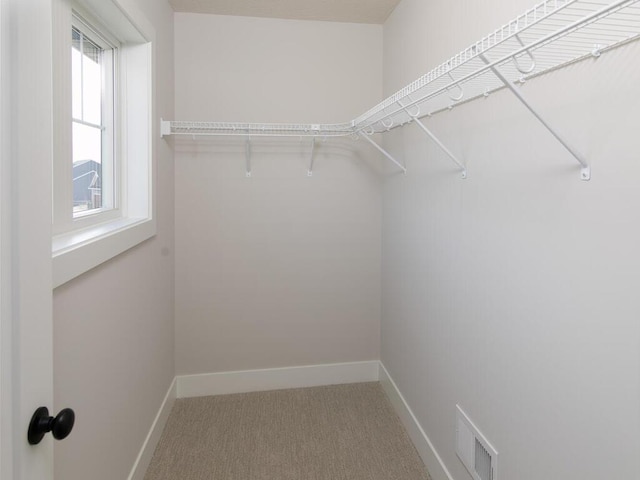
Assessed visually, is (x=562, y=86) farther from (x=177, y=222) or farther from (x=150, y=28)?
(x=177, y=222)

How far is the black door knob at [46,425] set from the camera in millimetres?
698

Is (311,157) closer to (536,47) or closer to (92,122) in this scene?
(92,122)

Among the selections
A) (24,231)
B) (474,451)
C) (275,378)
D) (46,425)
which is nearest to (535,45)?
(24,231)

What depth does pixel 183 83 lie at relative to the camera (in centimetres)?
254

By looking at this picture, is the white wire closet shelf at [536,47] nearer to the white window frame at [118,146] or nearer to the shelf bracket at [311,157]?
the shelf bracket at [311,157]

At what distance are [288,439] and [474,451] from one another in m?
1.00

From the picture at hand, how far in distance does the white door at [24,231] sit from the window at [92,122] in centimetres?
89

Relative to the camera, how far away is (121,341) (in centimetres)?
168

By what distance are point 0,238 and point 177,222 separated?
203cm

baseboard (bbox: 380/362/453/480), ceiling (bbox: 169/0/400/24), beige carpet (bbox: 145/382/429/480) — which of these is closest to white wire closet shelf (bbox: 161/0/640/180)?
ceiling (bbox: 169/0/400/24)

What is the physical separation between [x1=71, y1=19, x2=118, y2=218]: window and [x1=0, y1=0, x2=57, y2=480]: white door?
89 cm

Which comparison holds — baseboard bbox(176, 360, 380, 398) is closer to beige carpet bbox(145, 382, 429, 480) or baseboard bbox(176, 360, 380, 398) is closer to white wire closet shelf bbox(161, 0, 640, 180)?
beige carpet bbox(145, 382, 429, 480)

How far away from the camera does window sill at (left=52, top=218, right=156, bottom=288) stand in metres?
1.14

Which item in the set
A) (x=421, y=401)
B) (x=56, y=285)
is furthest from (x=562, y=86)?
(x=421, y=401)
